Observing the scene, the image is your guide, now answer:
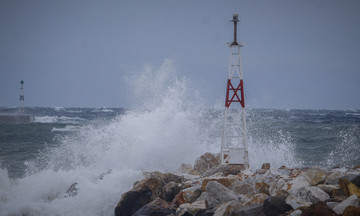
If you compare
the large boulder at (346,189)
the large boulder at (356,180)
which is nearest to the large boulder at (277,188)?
the large boulder at (346,189)

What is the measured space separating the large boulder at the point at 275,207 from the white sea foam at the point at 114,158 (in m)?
4.28

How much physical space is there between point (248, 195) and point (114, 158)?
7.97m

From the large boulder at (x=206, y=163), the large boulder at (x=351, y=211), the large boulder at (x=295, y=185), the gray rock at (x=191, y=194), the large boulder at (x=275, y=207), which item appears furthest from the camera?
the large boulder at (x=206, y=163)

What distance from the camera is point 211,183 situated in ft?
26.8

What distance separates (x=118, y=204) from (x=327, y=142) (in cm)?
1691

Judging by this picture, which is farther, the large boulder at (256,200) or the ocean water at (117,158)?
the ocean water at (117,158)

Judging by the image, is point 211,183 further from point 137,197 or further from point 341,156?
point 341,156

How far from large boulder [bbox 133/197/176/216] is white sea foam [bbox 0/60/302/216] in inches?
58.5

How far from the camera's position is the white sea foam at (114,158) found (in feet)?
33.9

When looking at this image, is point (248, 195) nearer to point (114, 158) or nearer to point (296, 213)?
point (296, 213)

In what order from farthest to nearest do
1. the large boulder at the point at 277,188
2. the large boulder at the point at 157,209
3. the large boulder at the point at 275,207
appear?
the large boulder at the point at 157,209
the large boulder at the point at 277,188
the large boulder at the point at 275,207

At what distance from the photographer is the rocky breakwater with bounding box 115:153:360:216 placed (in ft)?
22.2

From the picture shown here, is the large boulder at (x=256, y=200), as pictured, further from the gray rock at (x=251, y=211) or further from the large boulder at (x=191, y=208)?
the large boulder at (x=191, y=208)

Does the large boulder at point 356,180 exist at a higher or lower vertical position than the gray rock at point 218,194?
higher
